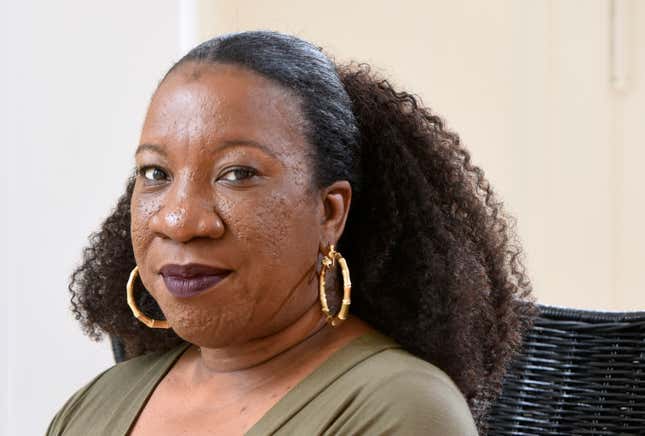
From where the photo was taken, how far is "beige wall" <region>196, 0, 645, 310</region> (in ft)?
12.8

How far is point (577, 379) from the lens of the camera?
2084mm

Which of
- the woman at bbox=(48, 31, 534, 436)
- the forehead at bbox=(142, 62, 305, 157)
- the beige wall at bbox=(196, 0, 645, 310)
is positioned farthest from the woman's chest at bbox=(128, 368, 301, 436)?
the beige wall at bbox=(196, 0, 645, 310)

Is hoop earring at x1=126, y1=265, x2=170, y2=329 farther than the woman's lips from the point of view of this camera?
Yes

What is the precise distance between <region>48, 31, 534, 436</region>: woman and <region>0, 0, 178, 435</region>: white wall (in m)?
0.97

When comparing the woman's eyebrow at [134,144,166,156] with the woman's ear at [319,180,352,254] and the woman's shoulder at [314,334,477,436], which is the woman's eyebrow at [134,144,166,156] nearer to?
the woman's ear at [319,180,352,254]

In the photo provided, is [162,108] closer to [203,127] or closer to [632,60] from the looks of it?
[203,127]

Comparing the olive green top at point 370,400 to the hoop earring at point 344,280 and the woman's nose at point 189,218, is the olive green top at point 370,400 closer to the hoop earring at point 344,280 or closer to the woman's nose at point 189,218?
the hoop earring at point 344,280

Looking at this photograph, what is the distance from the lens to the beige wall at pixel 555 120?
12.8ft

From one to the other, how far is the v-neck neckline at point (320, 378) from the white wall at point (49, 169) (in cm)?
135

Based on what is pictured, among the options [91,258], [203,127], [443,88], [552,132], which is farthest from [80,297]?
[552,132]

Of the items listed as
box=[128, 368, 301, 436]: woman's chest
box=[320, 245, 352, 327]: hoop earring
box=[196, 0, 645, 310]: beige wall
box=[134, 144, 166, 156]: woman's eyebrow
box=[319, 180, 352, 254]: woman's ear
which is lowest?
box=[196, 0, 645, 310]: beige wall

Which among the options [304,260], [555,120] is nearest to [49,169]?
[304,260]

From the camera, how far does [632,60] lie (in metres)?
4.20

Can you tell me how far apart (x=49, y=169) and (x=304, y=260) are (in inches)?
55.5
